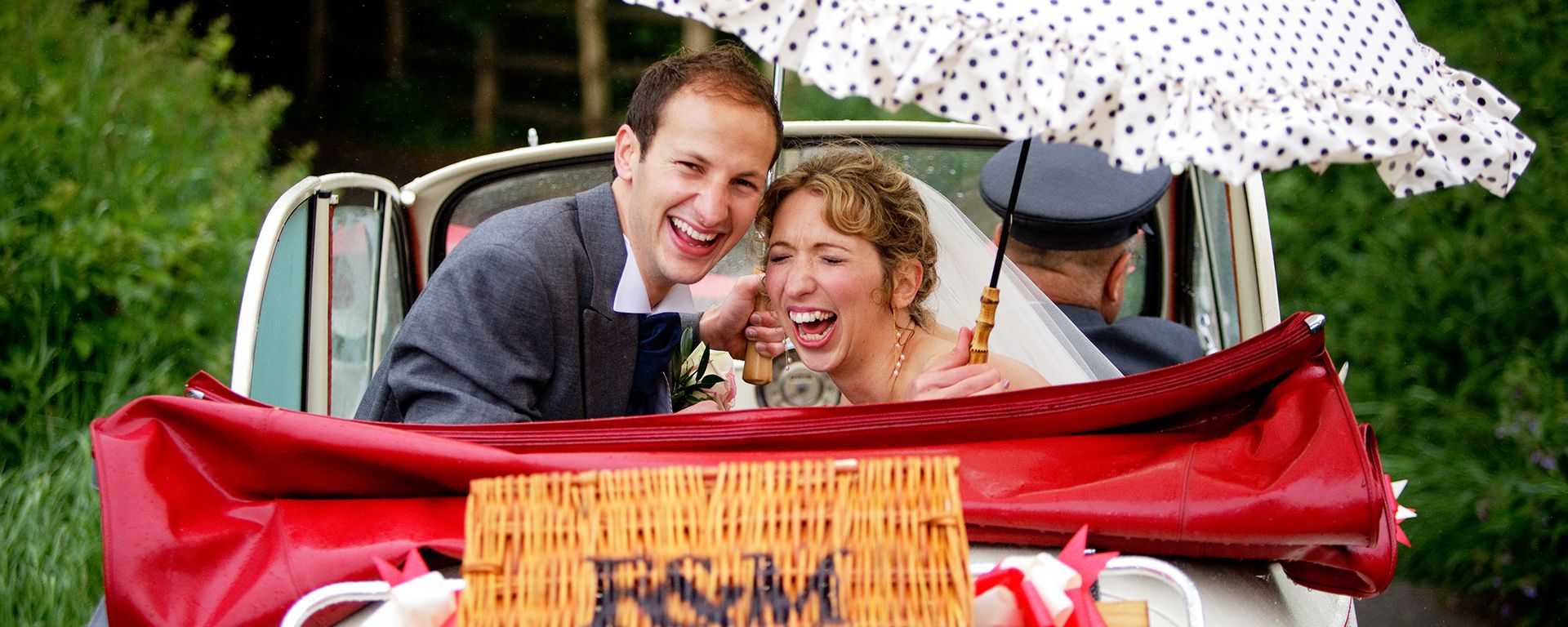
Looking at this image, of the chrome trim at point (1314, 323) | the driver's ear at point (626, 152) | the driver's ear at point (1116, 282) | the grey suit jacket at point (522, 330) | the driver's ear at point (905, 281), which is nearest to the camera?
the chrome trim at point (1314, 323)

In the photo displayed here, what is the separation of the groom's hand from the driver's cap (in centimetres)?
78

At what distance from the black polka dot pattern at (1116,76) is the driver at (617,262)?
81cm

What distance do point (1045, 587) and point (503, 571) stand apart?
0.67 m

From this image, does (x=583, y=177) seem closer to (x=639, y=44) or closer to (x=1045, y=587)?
(x=1045, y=587)

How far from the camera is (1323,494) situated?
183cm

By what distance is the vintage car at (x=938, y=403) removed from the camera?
1.90 meters

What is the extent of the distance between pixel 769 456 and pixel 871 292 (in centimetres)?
113

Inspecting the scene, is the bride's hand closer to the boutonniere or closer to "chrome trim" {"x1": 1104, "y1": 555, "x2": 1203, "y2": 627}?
the boutonniere

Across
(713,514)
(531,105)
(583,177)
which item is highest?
(531,105)

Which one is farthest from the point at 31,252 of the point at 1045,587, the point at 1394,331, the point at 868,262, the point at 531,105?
the point at 531,105

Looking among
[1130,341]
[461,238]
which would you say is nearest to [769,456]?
[1130,341]

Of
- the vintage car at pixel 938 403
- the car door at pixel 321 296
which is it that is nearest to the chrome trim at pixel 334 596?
the vintage car at pixel 938 403

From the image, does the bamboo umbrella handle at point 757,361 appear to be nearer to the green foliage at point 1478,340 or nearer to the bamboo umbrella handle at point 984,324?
the bamboo umbrella handle at point 984,324

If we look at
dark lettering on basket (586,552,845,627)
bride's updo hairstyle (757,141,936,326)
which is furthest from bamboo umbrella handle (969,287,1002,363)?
dark lettering on basket (586,552,845,627)
